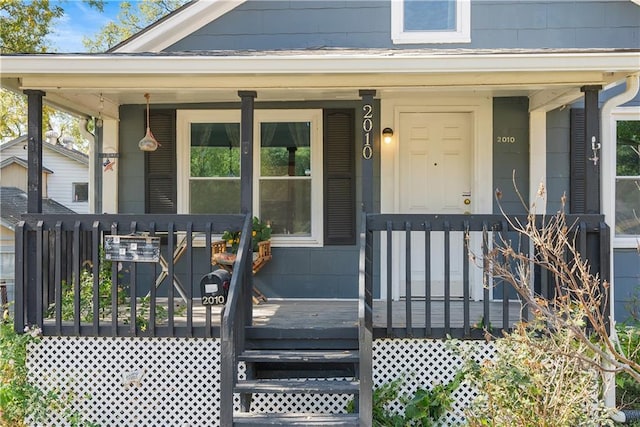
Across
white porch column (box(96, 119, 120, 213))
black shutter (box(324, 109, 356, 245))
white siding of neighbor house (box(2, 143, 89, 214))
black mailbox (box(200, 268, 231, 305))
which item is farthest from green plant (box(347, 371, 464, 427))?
white siding of neighbor house (box(2, 143, 89, 214))

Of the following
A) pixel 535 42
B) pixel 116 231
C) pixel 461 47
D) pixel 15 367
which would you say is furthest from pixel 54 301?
pixel 535 42

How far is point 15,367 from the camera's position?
12.8 ft

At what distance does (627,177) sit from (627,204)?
0.29m

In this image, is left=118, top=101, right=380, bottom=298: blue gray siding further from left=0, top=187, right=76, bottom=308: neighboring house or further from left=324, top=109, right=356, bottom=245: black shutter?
left=0, top=187, right=76, bottom=308: neighboring house

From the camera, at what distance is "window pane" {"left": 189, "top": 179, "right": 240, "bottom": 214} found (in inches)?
225

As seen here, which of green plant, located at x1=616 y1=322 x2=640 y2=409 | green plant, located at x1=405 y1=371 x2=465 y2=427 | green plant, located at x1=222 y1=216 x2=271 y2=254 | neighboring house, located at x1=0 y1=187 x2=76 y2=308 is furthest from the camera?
neighboring house, located at x1=0 y1=187 x2=76 y2=308

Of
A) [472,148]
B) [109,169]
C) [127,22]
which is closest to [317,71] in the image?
[472,148]

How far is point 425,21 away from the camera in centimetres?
546

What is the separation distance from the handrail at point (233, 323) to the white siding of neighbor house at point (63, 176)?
14.6 m

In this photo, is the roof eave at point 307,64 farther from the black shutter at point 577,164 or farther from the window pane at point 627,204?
the window pane at point 627,204

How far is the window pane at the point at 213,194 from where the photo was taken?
18.7 ft

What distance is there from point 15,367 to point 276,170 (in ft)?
9.89

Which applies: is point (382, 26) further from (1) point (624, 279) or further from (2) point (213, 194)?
(1) point (624, 279)

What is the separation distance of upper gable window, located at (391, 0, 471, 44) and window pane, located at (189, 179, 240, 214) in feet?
7.82
